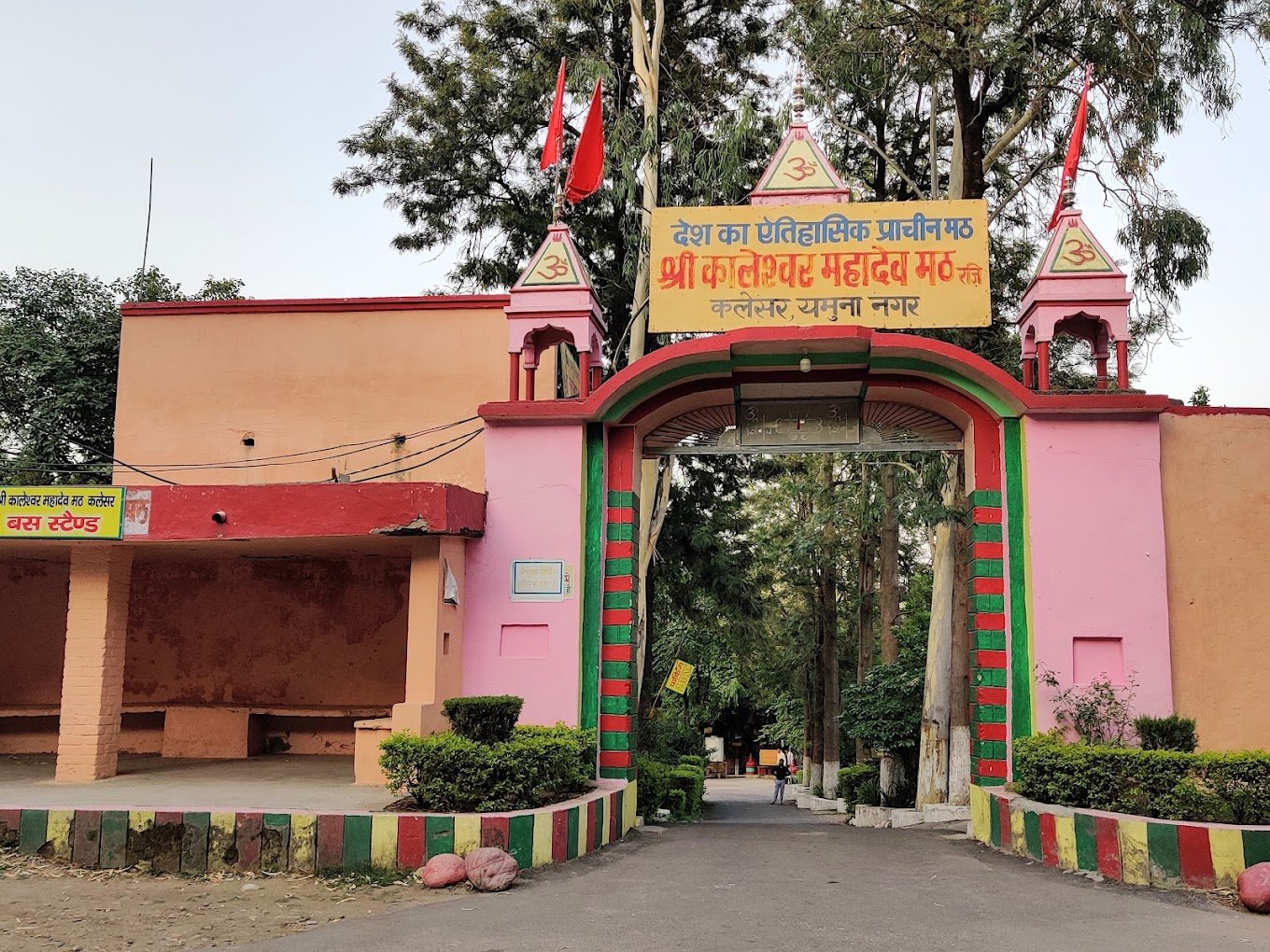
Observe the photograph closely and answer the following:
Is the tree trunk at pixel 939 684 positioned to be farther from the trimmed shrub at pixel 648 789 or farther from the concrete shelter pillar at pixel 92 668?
the concrete shelter pillar at pixel 92 668

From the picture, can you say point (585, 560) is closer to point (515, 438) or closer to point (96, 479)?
point (515, 438)

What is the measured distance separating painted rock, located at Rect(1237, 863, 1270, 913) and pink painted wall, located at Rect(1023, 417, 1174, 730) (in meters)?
3.65

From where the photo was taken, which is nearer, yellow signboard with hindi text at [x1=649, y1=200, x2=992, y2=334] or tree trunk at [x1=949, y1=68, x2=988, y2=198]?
yellow signboard with hindi text at [x1=649, y1=200, x2=992, y2=334]

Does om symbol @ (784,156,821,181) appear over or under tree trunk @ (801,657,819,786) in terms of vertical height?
→ over

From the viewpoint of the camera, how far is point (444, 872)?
25.9 feet

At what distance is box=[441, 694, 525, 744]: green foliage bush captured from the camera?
9.32 metres

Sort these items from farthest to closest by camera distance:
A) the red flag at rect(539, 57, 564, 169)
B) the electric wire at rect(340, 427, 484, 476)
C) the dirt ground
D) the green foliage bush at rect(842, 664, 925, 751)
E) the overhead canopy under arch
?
the green foliage bush at rect(842, 664, 925, 751), the electric wire at rect(340, 427, 484, 476), the red flag at rect(539, 57, 564, 169), the overhead canopy under arch, the dirt ground

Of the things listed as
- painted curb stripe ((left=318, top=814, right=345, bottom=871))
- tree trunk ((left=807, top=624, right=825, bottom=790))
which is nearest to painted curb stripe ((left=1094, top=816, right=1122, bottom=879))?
painted curb stripe ((left=318, top=814, right=345, bottom=871))

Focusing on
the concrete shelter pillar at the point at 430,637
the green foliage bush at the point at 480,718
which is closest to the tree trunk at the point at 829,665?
the concrete shelter pillar at the point at 430,637

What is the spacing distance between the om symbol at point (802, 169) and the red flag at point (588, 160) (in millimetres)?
2483

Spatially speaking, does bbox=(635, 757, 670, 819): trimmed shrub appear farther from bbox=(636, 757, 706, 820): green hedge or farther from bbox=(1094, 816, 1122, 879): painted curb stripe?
bbox=(1094, 816, 1122, 879): painted curb stripe

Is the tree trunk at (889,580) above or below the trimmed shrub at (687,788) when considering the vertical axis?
above

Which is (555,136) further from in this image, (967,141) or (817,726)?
(817,726)

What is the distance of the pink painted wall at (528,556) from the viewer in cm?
1163
